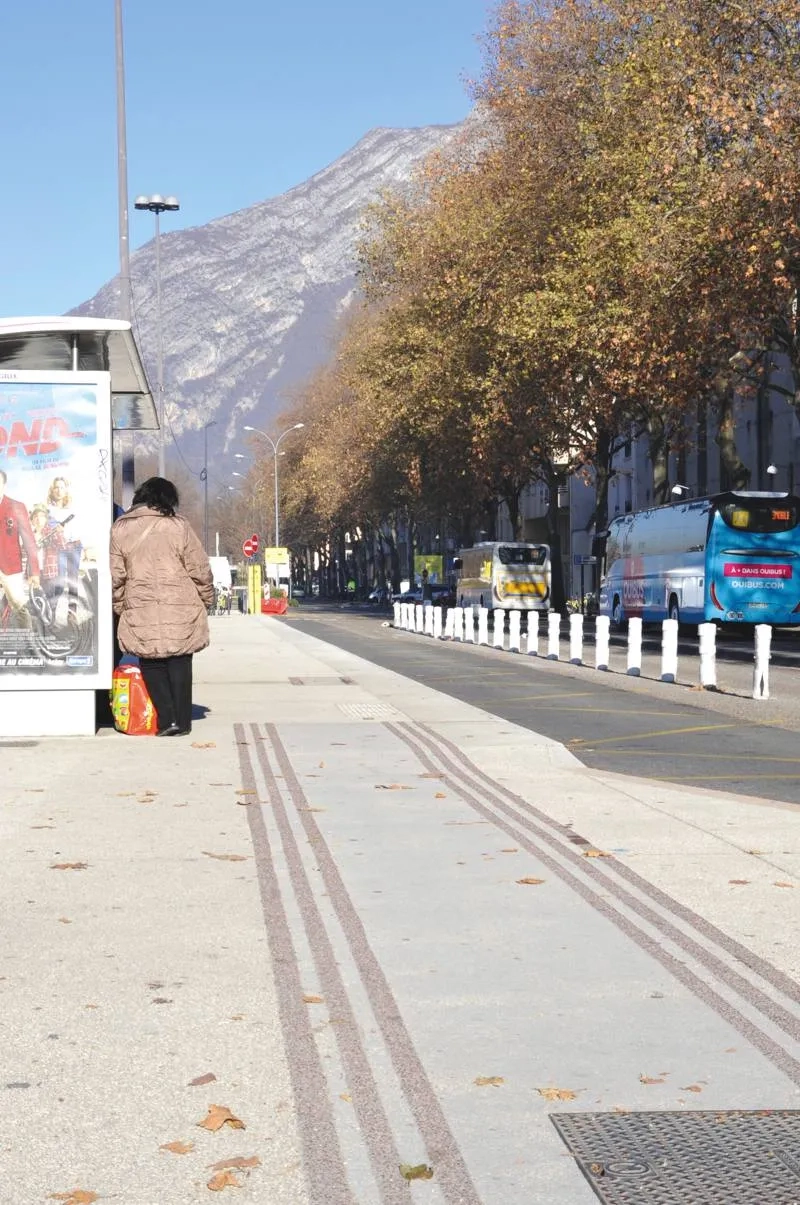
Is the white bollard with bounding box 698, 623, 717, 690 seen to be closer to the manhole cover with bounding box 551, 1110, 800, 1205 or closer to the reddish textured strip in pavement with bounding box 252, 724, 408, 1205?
the reddish textured strip in pavement with bounding box 252, 724, 408, 1205

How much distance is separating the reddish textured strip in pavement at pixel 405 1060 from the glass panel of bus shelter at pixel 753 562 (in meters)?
33.1

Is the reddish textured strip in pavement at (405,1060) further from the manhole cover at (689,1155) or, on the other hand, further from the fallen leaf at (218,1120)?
the fallen leaf at (218,1120)

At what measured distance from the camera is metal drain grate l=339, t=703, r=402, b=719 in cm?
1555

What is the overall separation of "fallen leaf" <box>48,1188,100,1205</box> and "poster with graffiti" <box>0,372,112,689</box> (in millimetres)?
9296

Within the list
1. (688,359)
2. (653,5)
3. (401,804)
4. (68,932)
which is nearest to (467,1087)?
(68,932)

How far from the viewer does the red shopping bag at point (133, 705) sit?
→ 1351 cm

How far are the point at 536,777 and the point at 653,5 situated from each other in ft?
91.1

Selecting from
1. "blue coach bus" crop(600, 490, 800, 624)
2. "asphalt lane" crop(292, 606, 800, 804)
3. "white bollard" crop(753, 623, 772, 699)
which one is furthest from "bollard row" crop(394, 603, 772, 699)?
"blue coach bus" crop(600, 490, 800, 624)

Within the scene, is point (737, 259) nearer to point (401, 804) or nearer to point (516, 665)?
point (516, 665)

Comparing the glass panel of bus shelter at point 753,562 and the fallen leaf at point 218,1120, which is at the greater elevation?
the glass panel of bus shelter at point 753,562

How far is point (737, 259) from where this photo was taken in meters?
31.3

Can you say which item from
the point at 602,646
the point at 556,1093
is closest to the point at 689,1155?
the point at 556,1093

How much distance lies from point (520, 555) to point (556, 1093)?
2391 inches

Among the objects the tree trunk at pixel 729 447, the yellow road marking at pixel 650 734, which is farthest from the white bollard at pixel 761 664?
the tree trunk at pixel 729 447
